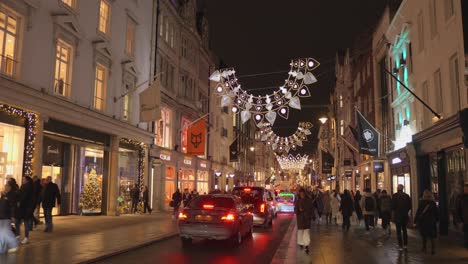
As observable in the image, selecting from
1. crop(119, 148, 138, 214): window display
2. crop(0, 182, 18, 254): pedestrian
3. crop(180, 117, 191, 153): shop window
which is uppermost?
crop(180, 117, 191, 153): shop window

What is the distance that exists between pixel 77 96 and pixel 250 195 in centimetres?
932

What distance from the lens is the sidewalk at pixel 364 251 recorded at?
11.6m

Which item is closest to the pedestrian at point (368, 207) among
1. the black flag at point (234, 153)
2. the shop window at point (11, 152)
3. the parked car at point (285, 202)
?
the shop window at point (11, 152)

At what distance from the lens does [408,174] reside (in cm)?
2356

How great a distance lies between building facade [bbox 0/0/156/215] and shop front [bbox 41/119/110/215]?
50 millimetres

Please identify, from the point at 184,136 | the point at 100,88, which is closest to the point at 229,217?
the point at 100,88

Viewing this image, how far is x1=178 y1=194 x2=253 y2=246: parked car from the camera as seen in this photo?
14.2 metres

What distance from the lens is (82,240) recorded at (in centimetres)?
1435

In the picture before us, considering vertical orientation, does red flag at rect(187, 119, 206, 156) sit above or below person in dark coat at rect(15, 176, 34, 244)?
above

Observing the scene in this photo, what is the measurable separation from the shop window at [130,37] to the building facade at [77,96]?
0.06 m

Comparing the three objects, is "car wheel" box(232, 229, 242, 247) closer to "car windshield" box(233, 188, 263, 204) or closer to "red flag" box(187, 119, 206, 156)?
"car windshield" box(233, 188, 263, 204)

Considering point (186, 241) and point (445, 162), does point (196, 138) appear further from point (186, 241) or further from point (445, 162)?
point (186, 241)

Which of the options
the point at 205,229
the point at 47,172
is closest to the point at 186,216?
the point at 205,229

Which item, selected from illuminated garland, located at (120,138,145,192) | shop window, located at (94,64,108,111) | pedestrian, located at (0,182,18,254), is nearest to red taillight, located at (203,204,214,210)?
pedestrian, located at (0,182,18,254)
